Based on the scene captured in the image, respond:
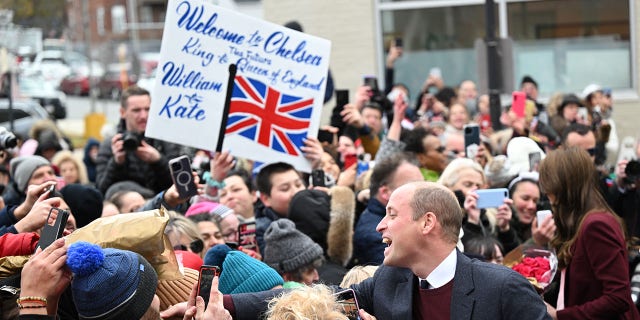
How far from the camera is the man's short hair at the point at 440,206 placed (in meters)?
4.26

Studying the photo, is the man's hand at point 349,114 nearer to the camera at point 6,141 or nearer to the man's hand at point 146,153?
the man's hand at point 146,153

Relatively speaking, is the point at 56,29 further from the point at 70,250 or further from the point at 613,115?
the point at 70,250

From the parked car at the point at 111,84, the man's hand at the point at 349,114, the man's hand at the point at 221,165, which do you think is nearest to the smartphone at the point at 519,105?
the man's hand at the point at 349,114

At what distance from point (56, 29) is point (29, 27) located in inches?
208

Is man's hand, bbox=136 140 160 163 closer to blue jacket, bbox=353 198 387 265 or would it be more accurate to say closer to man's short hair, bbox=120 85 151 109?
man's short hair, bbox=120 85 151 109

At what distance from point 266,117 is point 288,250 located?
6.65 ft

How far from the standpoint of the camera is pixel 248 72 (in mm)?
7512

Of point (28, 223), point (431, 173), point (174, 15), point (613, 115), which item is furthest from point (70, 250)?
point (613, 115)

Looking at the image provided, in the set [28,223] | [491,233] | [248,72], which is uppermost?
[248,72]

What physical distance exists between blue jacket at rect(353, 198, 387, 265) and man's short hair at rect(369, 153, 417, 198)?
0.28ft

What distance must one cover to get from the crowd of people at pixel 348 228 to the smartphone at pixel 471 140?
0.07ft

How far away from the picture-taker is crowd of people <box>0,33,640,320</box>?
13.1 ft

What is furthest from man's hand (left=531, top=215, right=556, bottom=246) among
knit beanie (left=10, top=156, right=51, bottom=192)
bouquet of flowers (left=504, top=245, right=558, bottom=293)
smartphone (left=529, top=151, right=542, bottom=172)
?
knit beanie (left=10, top=156, right=51, bottom=192)

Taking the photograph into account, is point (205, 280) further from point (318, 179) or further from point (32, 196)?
point (318, 179)
